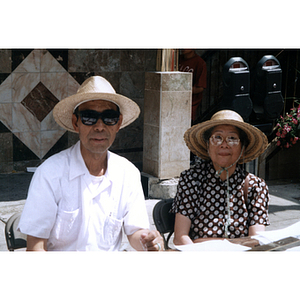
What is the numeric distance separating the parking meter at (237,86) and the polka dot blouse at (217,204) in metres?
2.02

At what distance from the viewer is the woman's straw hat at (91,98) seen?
2775mm

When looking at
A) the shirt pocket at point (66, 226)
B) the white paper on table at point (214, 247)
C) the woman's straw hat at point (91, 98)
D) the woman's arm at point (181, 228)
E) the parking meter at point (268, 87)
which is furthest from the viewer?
the parking meter at point (268, 87)

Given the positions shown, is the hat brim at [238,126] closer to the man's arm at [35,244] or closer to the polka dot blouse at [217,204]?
the polka dot blouse at [217,204]

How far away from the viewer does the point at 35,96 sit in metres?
6.93

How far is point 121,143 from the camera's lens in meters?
7.55

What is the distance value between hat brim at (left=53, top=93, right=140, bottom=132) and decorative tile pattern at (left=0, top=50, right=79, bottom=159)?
3967mm

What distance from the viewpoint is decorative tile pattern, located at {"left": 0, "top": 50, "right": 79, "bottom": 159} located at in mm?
6754

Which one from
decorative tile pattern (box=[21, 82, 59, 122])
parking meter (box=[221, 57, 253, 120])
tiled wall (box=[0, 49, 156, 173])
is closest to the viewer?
parking meter (box=[221, 57, 253, 120])

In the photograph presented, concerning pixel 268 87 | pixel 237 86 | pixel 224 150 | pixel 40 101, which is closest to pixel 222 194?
pixel 224 150

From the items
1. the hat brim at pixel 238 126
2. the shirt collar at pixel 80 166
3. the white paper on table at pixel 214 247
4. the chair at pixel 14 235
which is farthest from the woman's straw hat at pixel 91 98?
the white paper on table at pixel 214 247

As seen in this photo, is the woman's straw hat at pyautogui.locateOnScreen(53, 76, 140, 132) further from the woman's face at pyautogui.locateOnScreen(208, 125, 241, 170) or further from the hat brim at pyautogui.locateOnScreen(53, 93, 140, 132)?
the woman's face at pyautogui.locateOnScreen(208, 125, 241, 170)

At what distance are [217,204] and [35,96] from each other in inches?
178

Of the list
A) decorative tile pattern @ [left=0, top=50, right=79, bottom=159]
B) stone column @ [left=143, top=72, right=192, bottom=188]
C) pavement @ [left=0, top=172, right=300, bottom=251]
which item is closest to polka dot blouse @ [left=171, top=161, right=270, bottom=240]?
pavement @ [left=0, top=172, right=300, bottom=251]
